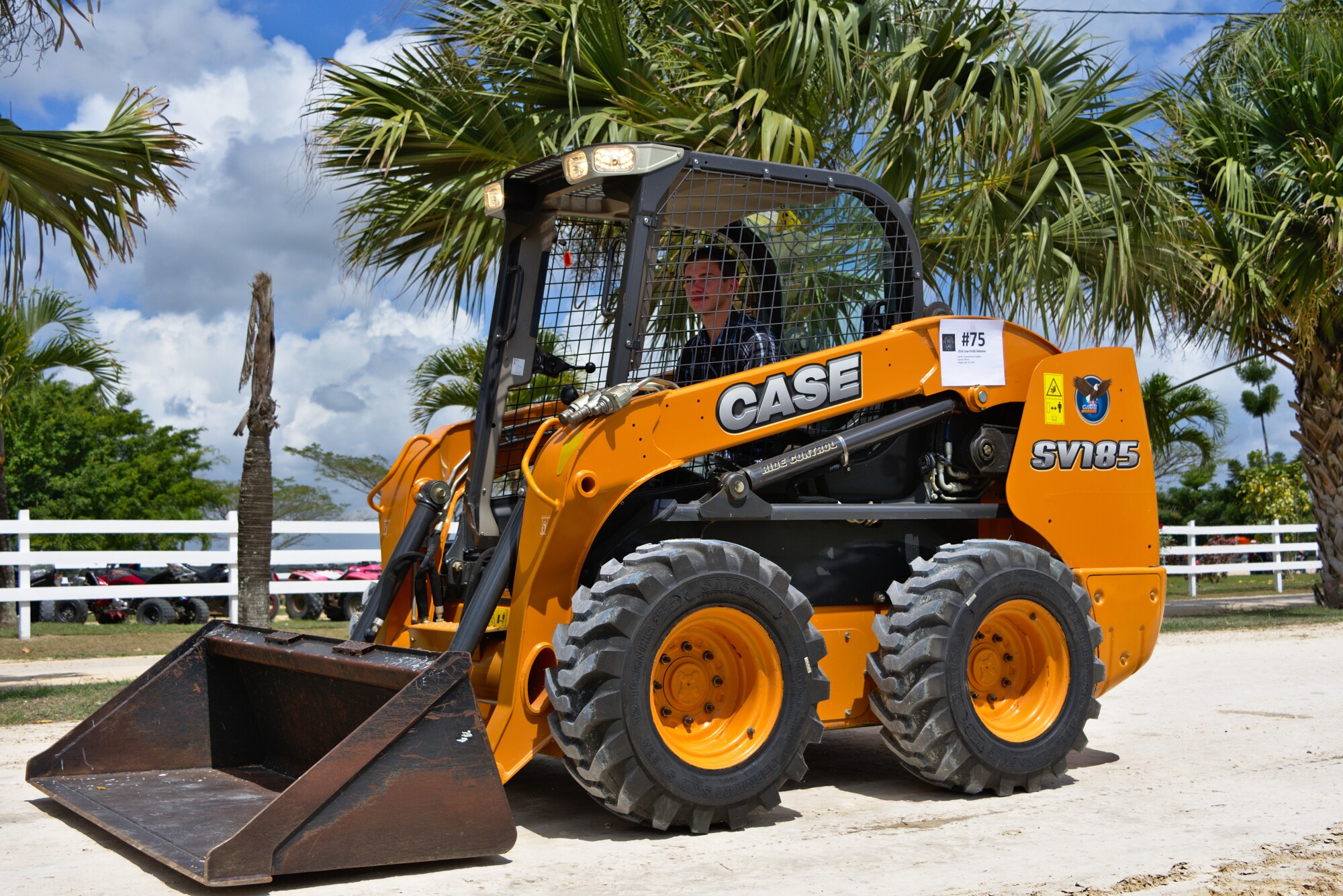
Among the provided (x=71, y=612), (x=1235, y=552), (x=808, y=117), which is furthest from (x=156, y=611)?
(x=1235, y=552)

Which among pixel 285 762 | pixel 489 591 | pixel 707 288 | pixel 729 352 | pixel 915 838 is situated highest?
pixel 707 288

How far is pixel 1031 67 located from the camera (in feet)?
30.1

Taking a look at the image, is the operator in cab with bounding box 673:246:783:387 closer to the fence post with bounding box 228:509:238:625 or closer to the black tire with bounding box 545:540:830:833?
the black tire with bounding box 545:540:830:833

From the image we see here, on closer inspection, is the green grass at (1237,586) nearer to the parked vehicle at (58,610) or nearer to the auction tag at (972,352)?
the auction tag at (972,352)

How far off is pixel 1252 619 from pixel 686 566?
1195cm

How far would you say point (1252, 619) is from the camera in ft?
47.8

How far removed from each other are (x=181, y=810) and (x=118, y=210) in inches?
229

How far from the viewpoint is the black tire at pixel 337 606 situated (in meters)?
19.1

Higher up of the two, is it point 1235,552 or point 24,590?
point 1235,552

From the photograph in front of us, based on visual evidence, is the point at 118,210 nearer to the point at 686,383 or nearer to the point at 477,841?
the point at 686,383

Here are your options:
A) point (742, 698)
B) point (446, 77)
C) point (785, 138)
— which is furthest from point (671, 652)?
point (446, 77)

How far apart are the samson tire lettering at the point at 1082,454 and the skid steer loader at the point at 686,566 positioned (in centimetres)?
2

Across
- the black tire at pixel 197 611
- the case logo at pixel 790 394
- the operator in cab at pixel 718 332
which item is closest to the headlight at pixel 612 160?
the operator in cab at pixel 718 332

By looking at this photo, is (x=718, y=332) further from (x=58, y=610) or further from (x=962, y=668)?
(x=58, y=610)
